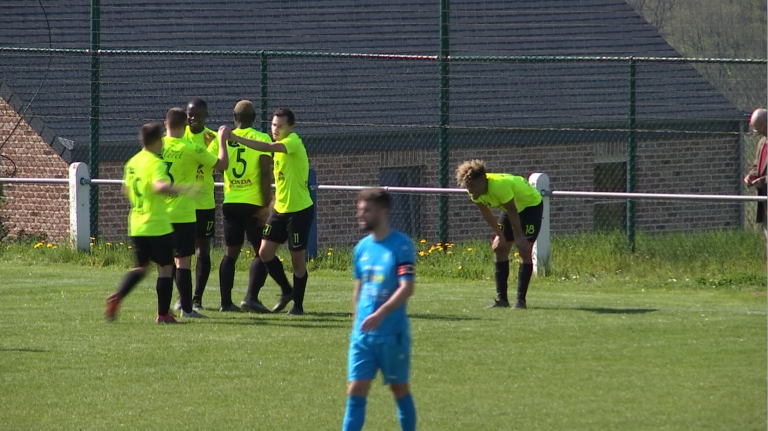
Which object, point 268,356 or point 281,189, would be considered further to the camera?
point 281,189

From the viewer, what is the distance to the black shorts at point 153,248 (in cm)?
1049

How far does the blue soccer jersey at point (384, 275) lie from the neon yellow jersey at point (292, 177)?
4727mm

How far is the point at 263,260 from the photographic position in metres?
11.6

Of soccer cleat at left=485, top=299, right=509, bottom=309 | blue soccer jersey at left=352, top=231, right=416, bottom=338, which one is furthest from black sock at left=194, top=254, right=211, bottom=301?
blue soccer jersey at left=352, top=231, right=416, bottom=338

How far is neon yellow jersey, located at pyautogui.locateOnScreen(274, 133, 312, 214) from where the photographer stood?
11422 mm

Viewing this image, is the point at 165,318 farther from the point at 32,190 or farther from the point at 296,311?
the point at 32,190

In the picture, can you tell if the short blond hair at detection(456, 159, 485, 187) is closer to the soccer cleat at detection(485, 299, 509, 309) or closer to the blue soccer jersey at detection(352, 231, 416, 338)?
the soccer cleat at detection(485, 299, 509, 309)

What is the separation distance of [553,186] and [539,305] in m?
11.3

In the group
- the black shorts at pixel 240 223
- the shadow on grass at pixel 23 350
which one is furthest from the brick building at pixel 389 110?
the shadow on grass at pixel 23 350

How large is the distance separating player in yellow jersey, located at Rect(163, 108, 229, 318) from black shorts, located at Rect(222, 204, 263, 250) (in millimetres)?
627

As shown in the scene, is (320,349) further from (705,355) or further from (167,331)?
(705,355)

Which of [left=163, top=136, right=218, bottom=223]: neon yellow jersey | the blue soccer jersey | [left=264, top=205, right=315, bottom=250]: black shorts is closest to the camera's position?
the blue soccer jersey

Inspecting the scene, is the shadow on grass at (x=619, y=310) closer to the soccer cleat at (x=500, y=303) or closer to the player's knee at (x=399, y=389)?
the soccer cleat at (x=500, y=303)

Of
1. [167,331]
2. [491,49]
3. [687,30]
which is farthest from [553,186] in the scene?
[167,331]
